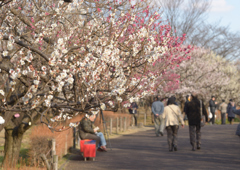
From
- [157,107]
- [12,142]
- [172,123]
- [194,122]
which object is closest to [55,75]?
[12,142]

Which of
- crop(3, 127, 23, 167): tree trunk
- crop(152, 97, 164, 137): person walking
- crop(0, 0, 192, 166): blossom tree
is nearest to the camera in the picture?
crop(0, 0, 192, 166): blossom tree

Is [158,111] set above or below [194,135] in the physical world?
above

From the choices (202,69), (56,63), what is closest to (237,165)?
(56,63)

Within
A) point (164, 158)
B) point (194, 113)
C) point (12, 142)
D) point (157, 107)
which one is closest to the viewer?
point (12, 142)

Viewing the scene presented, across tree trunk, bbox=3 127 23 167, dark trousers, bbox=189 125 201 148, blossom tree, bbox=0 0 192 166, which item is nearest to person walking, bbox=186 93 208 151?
dark trousers, bbox=189 125 201 148

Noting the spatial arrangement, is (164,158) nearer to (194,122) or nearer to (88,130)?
(194,122)

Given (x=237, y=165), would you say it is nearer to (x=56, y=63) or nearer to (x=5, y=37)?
(x=56, y=63)

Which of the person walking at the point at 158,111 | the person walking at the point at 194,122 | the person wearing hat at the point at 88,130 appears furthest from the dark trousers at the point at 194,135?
the person walking at the point at 158,111

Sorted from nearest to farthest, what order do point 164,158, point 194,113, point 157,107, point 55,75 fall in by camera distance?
point 55,75 < point 164,158 < point 194,113 < point 157,107

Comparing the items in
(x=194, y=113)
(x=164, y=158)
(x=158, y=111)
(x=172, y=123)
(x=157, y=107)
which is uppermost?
(x=157, y=107)

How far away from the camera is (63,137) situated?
37.7ft

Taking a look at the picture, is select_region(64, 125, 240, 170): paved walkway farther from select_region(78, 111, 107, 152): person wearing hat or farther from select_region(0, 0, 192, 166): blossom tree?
select_region(0, 0, 192, 166): blossom tree

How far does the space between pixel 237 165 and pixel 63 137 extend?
5.12 meters

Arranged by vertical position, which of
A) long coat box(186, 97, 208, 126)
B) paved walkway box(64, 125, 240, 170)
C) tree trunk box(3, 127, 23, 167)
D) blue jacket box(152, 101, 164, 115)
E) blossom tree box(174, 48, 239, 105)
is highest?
blossom tree box(174, 48, 239, 105)
